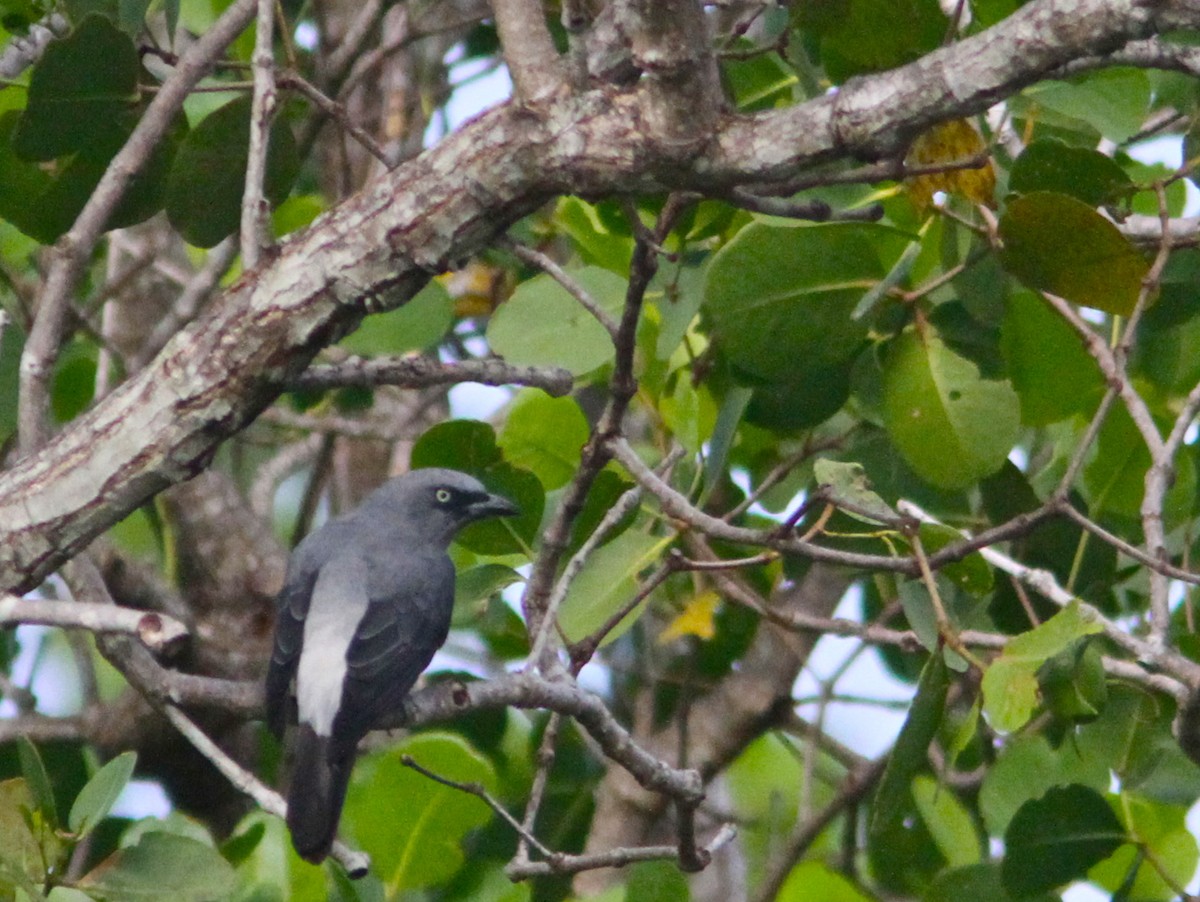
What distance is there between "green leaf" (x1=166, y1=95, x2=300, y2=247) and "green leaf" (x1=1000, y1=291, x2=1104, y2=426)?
1809 mm

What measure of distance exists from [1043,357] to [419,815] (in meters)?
1.85

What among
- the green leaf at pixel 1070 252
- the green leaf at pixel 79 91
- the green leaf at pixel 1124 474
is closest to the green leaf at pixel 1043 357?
the green leaf at pixel 1124 474

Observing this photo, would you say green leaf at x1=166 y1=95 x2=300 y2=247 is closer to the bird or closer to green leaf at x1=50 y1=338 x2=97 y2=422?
the bird

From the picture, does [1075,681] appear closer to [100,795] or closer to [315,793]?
[315,793]

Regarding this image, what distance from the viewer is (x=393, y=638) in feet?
13.8

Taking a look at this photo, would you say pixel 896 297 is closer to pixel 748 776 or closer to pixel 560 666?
pixel 560 666

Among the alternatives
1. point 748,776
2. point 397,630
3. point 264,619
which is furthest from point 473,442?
point 748,776

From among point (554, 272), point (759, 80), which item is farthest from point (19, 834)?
point (759, 80)

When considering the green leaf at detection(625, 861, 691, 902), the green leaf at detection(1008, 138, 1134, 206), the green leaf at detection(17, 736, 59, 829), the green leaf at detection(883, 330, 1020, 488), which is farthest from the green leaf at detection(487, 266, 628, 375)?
the green leaf at detection(17, 736, 59, 829)

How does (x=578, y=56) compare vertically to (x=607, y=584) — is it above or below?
above

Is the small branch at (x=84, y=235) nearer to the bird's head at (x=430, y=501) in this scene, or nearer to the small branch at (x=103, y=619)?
the small branch at (x=103, y=619)

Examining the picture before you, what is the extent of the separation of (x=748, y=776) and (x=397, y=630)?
4033 millimetres

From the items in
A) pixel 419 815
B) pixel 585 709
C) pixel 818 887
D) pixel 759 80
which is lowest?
pixel 818 887

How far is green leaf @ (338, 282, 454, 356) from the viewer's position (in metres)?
4.36
